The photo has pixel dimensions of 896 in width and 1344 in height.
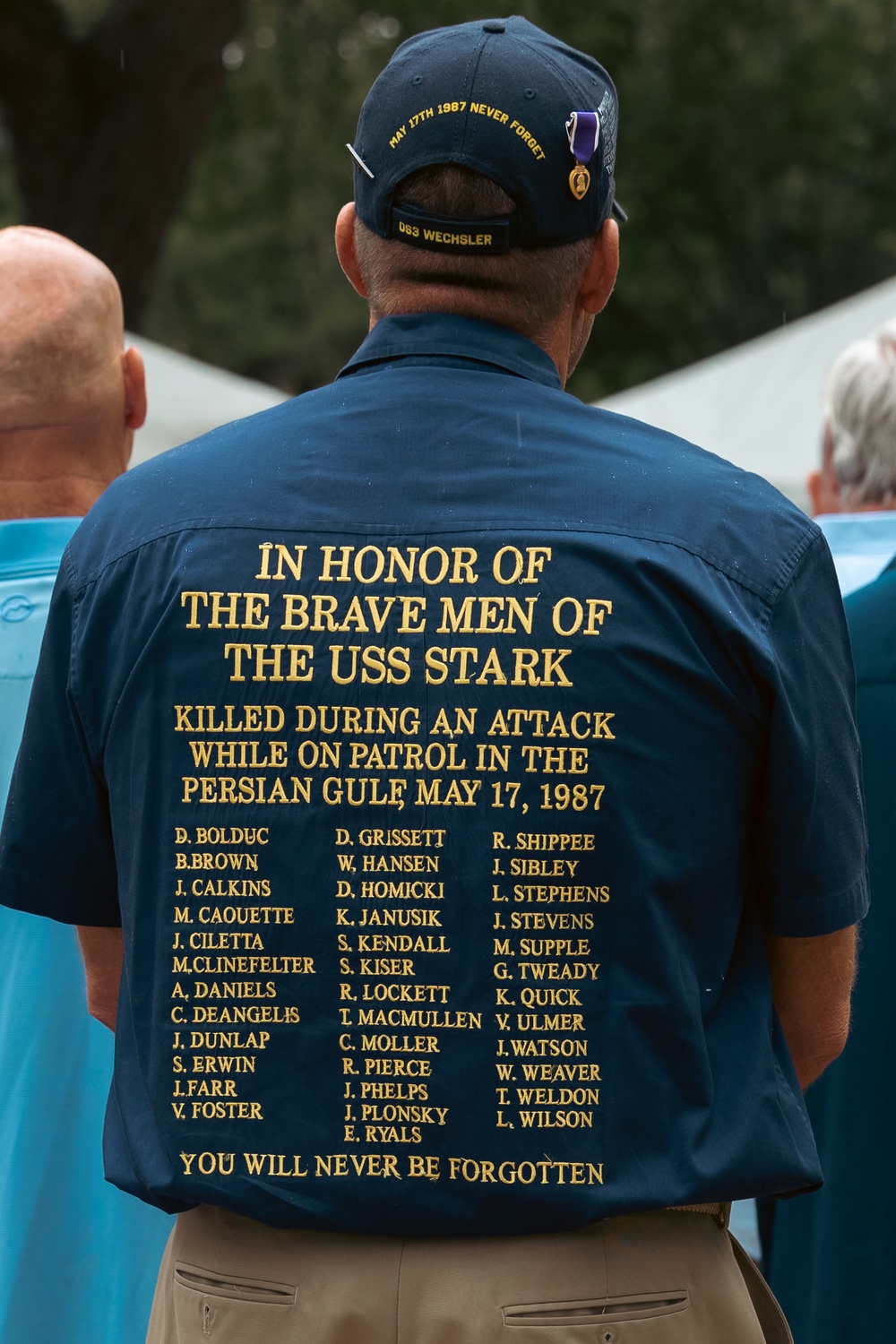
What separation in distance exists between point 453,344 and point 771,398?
5.29 metres

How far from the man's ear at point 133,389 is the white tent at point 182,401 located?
3350 mm

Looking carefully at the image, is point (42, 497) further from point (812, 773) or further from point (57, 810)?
point (812, 773)

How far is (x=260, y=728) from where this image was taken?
1441mm

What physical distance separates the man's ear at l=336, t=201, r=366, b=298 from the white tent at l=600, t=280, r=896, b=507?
4.77 m

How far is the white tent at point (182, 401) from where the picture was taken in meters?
5.98

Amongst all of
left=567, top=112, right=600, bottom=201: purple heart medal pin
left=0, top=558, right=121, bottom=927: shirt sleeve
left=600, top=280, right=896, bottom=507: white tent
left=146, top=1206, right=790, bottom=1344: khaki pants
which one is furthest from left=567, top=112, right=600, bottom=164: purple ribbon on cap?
left=600, top=280, right=896, bottom=507: white tent

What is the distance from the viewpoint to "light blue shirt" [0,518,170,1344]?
2.21 m

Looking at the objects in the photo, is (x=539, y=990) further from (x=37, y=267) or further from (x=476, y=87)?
(x=37, y=267)

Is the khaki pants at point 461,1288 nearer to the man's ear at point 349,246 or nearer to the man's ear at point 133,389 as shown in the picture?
the man's ear at point 349,246

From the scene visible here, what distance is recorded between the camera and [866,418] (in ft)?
10.1

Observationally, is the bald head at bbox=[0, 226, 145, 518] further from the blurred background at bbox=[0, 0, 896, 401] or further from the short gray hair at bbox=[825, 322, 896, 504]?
the blurred background at bbox=[0, 0, 896, 401]

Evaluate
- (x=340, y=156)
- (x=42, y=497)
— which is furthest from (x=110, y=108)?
(x=42, y=497)

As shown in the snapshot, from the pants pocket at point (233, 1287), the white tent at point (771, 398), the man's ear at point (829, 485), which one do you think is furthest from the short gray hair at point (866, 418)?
the white tent at point (771, 398)

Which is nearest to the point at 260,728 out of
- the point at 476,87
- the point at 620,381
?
the point at 476,87
